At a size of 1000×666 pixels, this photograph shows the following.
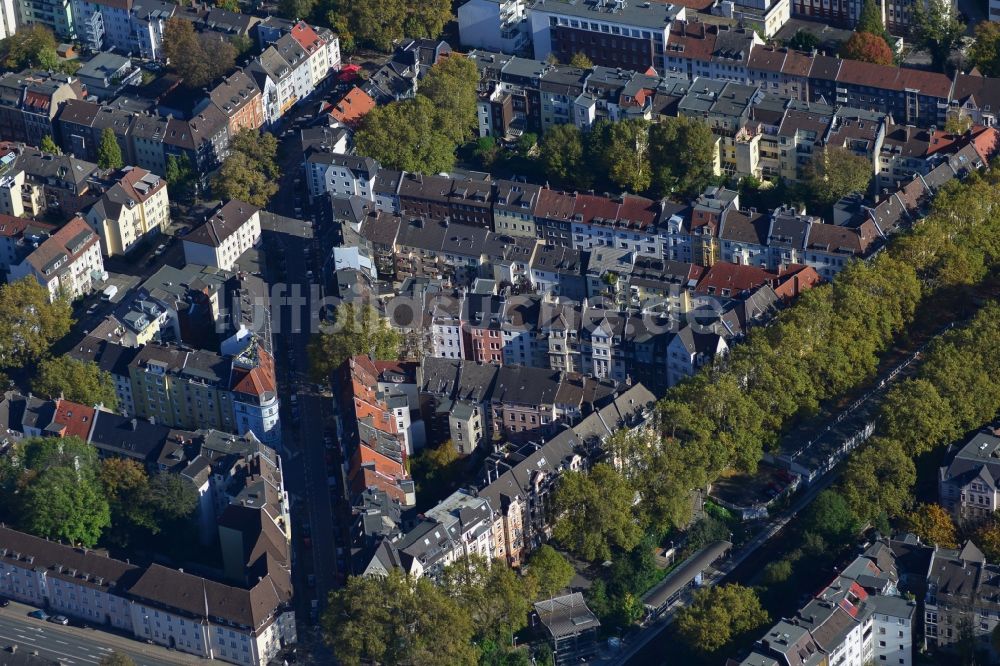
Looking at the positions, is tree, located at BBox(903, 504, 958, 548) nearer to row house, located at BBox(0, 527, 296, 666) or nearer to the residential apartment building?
the residential apartment building

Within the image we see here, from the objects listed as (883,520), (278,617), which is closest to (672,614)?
(883,520)

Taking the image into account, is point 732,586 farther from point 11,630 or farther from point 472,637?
point 11,630

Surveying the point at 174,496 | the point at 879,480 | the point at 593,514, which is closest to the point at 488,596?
the point at 593,514

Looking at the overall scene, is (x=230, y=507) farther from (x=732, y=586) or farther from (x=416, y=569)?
(x=732, y=586)

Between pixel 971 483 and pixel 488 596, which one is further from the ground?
pixel 971 483

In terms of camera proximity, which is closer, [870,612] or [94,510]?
[870,612]

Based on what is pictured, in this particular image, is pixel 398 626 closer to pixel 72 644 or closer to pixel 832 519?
pixel 72 644

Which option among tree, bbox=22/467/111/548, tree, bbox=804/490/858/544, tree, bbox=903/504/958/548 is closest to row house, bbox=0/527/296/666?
tree, bbox=22/467/111/548
